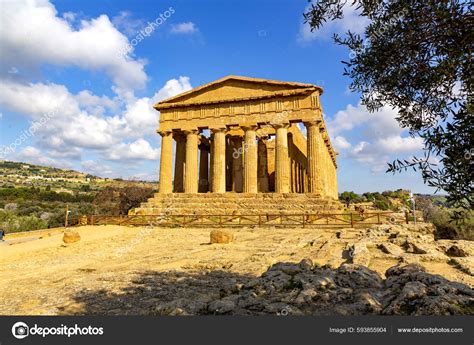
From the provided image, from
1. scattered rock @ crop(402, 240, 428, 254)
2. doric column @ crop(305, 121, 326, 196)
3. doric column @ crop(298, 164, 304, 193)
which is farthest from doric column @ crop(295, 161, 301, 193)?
scattered rock @ crop(402, 240, 428, 254)

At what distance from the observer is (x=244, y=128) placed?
27328 millimetres

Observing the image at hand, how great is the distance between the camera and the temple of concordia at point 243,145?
23.7 meters

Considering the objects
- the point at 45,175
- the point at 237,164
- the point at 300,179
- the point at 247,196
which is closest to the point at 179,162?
the point at 237,164

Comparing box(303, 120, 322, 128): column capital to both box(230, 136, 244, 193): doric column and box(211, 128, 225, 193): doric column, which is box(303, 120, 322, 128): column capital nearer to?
box(211, 128, 225, 193): doric column

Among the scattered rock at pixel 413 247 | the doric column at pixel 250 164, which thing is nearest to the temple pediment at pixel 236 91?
the doric column at pixel 250 164

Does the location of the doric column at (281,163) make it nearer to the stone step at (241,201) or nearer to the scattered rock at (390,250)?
the stone step at (241,201)

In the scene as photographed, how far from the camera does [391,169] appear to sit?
147 inches

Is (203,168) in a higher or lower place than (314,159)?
higher

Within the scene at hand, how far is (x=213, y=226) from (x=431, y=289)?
624 inches

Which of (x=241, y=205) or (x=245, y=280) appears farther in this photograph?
(x=241, y=205)

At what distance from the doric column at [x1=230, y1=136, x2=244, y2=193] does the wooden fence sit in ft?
32.3

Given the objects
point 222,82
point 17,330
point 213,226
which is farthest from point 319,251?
point 222,82

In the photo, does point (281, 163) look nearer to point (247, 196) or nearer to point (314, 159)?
point (314, 159)

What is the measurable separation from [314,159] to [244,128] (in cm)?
687
